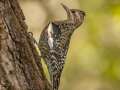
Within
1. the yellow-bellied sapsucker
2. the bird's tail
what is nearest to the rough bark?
the bird's tail

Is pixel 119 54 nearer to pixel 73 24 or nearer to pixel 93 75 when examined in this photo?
pixel 93 75

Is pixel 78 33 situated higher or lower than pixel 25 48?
lower

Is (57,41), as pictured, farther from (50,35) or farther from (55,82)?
(55,82)

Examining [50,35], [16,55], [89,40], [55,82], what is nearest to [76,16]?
[50,35]

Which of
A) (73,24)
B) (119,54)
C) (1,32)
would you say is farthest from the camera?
(119,54)

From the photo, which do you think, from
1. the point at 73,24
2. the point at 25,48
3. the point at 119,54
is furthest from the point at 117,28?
the point at 25,48

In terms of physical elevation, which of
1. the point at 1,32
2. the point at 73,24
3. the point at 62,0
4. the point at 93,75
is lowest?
the point at 93,75
